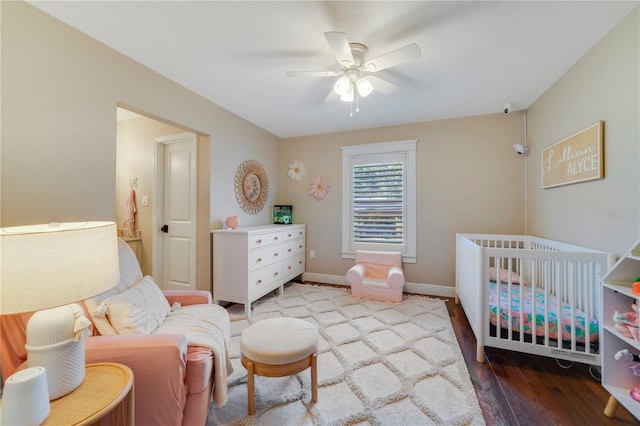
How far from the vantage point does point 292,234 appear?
11.7 feet

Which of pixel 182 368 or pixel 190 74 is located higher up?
pixel 190 74

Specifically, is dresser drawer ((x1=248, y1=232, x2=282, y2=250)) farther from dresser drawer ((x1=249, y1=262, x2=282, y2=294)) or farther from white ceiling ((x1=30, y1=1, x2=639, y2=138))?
white ceiling ((x1=30, y1=1, x2=639, y2=138))

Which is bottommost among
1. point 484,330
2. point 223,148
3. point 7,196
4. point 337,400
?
point 337,400

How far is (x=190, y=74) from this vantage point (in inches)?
86.0

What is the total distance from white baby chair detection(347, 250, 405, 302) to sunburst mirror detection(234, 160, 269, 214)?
5.22 ft

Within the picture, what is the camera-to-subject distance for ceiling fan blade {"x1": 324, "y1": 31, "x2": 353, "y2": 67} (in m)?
1.39

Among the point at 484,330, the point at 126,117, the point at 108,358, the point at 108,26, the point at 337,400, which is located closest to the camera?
the point at 108,358

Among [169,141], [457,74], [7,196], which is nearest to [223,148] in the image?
[169,141]

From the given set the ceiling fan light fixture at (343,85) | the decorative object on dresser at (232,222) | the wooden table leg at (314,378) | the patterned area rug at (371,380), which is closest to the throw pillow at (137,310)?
the patterned area rug at (371,380)

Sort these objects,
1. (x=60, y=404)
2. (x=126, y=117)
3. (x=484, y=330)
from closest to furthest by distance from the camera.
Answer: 1. (x=60, y=404)
2. (x=484, y=330)
3. (x=126, y=117)

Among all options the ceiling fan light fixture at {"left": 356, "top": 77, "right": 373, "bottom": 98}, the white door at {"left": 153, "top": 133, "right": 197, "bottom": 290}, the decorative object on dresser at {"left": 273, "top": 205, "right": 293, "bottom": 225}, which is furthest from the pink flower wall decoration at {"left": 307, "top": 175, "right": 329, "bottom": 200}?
the ceiling fan light fixture at {"left": 356, "top": 77, "right": 373, "bottom": 98}

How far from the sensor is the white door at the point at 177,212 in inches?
115

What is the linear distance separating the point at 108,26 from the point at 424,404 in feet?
10.2

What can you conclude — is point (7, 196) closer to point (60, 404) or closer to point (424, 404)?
point (60, 404)
